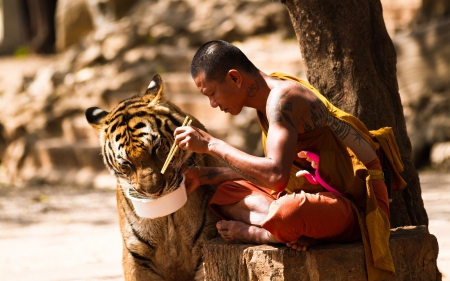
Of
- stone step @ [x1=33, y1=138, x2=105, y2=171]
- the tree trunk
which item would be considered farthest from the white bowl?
stone step @ [x1=33, y1=138, x2=105, y2=171]

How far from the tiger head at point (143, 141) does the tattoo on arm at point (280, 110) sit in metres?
0.85

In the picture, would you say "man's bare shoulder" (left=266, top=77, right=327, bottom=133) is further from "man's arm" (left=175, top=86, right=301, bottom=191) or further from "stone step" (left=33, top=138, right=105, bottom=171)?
"stone step" (left=33, top=138, right=105, bottom=171)

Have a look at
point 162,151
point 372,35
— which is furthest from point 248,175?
point 372,35

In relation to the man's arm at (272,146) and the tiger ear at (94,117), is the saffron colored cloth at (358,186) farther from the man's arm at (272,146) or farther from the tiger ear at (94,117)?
the tiger ear at (94,117)

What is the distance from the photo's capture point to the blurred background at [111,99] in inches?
321

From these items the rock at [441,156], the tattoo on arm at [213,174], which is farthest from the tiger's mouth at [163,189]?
the rock at [441,156]

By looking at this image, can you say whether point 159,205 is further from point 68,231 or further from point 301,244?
point 68,231

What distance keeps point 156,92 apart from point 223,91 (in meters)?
1.20

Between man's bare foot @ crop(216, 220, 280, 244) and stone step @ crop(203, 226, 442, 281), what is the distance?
0.17 feet

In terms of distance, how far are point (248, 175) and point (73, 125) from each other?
946cm

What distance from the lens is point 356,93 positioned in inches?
197

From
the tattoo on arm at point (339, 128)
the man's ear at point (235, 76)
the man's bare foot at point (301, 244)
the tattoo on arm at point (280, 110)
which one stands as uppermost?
the man's ear at point (235, 76)

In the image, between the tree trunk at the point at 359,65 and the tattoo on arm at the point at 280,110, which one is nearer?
the tattoo on arm at the point at 280,110

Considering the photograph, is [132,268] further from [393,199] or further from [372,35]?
[372,35]
